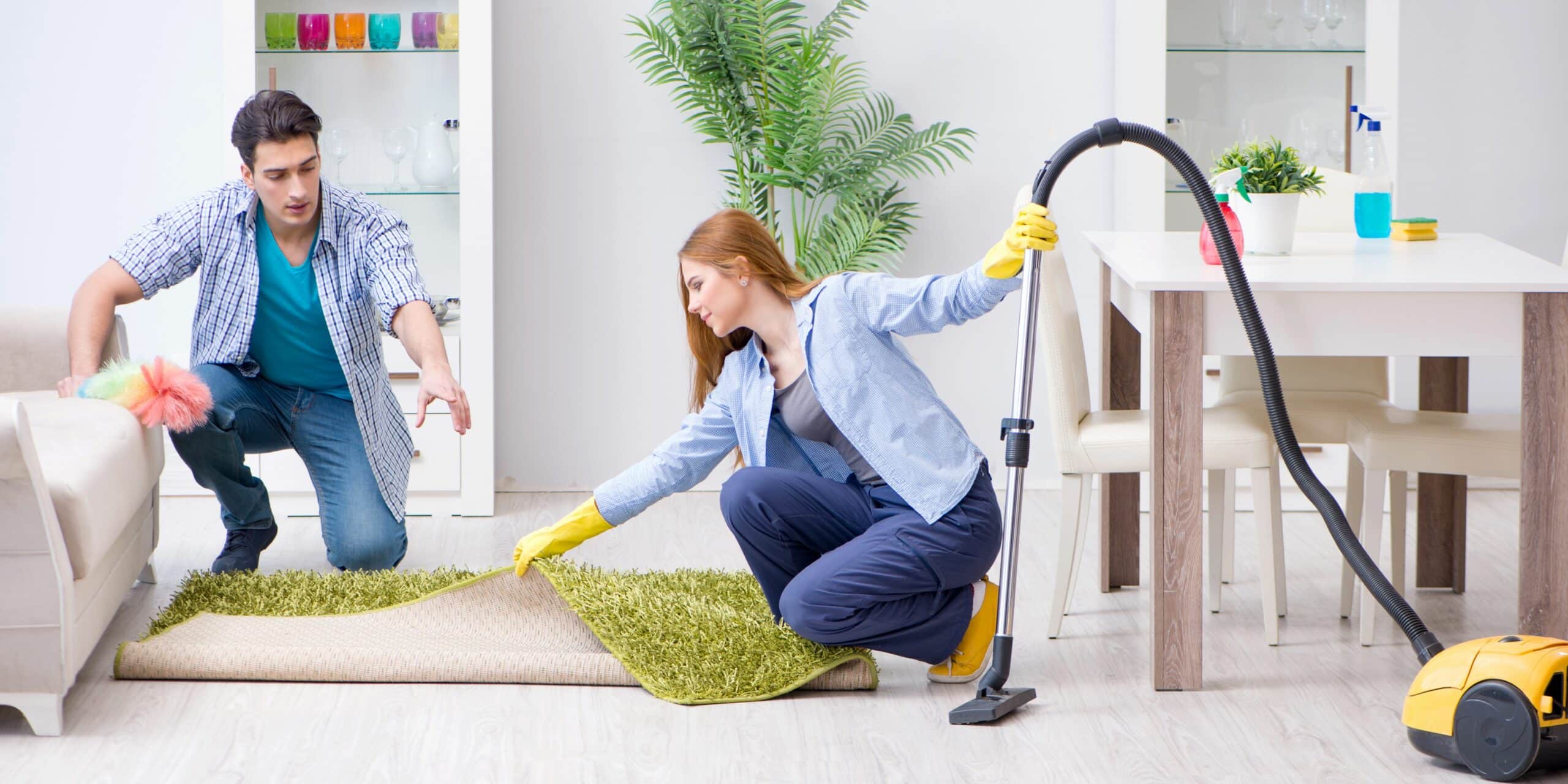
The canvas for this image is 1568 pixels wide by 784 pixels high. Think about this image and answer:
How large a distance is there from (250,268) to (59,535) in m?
0.96

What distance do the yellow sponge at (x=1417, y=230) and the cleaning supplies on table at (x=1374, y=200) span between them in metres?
0.03

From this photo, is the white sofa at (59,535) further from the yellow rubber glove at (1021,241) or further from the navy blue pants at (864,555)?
the yellow rubber glove at (1021,241)

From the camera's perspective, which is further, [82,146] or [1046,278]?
[82,146]

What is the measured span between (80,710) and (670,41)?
7.24 feet

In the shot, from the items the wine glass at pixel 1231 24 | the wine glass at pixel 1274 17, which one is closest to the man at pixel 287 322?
the wine glass at pixel 1231 24

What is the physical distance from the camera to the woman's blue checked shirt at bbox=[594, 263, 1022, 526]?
2.24 metres

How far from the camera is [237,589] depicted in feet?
8.86

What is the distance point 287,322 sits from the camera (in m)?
2.95

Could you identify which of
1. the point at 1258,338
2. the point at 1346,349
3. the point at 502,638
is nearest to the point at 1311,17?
→ the point at 1346,349

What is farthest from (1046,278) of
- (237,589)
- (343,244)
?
(237,589)

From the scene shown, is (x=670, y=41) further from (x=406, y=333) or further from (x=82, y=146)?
(x=82, y=146)

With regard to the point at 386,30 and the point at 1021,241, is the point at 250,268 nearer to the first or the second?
the point at 386,30

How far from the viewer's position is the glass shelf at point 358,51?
12.1 ft

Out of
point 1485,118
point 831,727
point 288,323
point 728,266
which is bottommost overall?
point 831,727
